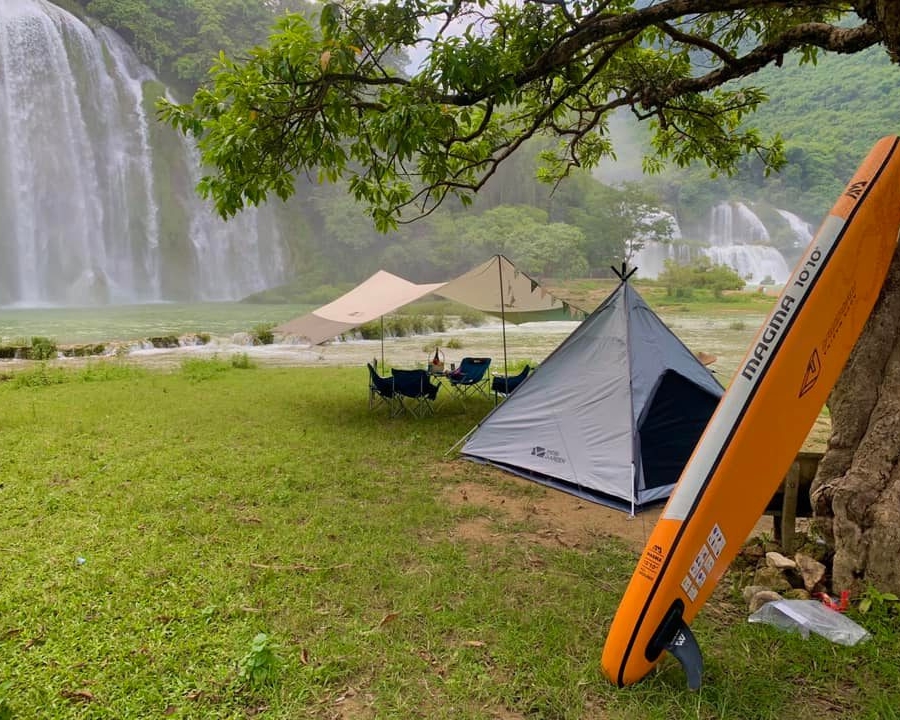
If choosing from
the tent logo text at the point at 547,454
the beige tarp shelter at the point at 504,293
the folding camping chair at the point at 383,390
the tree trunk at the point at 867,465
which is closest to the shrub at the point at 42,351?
the folding camping chair at the point at 383,390

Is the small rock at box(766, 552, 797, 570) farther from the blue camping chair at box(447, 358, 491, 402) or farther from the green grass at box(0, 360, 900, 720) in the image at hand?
the blue camping chair at box(447, 358, 491, 402)

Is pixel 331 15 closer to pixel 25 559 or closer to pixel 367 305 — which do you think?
pixel 25 559

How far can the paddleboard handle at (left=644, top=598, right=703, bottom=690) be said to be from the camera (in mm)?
2158

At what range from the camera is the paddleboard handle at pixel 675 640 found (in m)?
2.16

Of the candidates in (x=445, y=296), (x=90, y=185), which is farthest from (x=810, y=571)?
(x=90, y=185)

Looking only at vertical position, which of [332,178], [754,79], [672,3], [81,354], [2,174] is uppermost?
[754,79]

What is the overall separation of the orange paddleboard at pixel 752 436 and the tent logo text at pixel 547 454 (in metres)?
2.35

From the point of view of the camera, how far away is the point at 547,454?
4.89 meters

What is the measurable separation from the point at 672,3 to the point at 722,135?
390 cm

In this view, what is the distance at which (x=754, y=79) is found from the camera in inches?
2616

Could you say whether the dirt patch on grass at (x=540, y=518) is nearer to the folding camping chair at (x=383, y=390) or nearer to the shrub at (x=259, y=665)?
the shrub at (x=259, y=665)

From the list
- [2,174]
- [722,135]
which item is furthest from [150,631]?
[2,174]

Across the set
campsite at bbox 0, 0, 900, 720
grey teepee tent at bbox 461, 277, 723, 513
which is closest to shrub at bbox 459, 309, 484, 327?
campsite at bbox 0, 0, 900, 720

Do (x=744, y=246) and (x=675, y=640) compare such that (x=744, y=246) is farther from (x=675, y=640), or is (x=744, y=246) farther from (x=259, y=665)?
(x=259, y=665)
